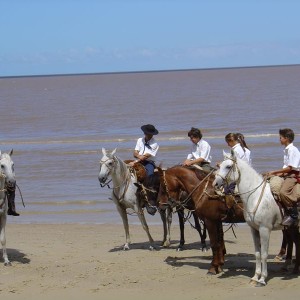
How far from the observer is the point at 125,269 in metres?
12.5

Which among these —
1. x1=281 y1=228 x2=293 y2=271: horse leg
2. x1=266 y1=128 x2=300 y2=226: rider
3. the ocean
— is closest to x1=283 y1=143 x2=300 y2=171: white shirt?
x1=266 y1=128 x2=300 y2=226: rider

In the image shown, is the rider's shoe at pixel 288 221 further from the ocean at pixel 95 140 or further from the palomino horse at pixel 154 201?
the ocean at pixel 95 140

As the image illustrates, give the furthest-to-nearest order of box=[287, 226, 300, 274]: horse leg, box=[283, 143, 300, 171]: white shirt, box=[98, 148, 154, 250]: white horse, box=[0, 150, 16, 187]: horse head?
box=[98, 148, 154, 250]: white horse, box=[0, 150, 16, 187]: horse head, box=[287, 226, 300, 274]: horse leg, box=[283, 143, 300, 171]: white shirt

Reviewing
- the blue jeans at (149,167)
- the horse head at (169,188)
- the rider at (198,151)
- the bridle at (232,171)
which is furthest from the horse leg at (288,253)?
the blue jeans at (149,167)

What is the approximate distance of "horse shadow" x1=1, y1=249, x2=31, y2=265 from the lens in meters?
13.4

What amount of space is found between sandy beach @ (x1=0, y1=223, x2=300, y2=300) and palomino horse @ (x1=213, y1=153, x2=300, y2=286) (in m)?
0.72

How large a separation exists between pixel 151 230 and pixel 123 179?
2.51m

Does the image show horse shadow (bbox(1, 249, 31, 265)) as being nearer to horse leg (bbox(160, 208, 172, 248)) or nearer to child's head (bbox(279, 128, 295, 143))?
horse leg (bbox(160, 208, 172, 248))

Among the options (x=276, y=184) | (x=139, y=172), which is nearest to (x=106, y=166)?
(x=139, y=172)

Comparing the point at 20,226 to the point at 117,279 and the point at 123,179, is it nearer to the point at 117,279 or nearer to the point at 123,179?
the point at 123,179

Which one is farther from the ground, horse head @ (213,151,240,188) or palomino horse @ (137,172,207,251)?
horse head @ (213,151,240,188)

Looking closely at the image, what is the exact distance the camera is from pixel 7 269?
12648mm

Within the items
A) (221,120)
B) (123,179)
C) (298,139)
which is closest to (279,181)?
(123,179)

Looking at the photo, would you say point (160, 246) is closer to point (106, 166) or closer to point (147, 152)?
point (147, 152)
